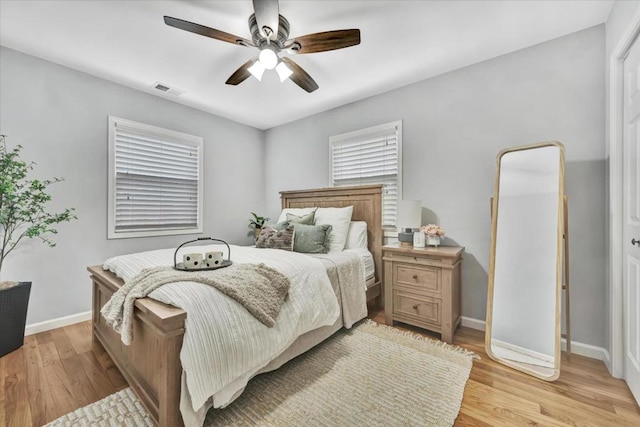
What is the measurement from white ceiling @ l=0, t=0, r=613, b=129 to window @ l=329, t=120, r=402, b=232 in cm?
58

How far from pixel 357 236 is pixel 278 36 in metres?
2.11

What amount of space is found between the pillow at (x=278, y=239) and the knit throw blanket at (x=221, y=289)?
1.04 meters

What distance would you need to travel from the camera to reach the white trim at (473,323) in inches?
103

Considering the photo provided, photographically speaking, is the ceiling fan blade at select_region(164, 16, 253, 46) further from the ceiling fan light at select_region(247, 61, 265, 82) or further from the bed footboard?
the bed footboard

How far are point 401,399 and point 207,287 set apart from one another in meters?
1.34

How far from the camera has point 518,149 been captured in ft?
7.35

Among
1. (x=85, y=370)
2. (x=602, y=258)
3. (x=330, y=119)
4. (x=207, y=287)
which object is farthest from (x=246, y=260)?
(x=602, y=258)

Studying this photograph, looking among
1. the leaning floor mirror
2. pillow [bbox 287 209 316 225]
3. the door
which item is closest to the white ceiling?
the door

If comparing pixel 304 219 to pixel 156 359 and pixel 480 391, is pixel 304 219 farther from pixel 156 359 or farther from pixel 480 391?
pixel 480 391

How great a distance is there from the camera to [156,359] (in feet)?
4.60

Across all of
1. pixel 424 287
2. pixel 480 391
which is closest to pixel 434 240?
pixel 424 287

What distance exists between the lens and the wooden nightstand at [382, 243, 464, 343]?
237 cm

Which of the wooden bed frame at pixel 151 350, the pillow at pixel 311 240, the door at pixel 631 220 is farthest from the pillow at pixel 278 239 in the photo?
the door at pixel 631 220

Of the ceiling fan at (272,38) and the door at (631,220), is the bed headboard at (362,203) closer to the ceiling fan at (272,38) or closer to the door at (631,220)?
the ceiling fan at (272,38)
